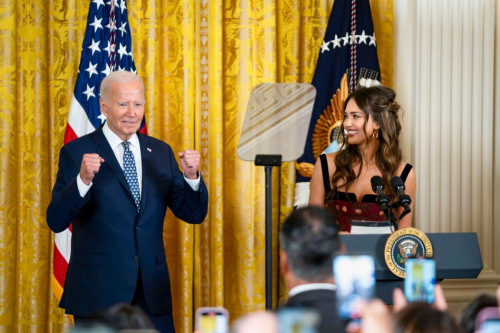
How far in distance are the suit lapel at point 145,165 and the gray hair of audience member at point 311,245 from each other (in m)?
1.38

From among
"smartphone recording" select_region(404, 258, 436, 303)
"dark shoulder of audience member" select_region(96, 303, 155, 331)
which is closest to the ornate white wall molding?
"smartphone recording" select_region(404, 258, 436, 303)

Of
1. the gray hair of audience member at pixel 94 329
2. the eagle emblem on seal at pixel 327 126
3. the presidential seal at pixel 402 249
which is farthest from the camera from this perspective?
the eagle emblem on seal at pixel 327 126

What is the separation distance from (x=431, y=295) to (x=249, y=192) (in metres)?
2.81

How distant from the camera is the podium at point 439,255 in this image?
261 cm

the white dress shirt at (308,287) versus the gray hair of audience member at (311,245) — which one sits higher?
the gray hair of audience member at (311,245)

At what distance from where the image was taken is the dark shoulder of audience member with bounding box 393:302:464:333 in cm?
145

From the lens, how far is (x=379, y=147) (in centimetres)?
366

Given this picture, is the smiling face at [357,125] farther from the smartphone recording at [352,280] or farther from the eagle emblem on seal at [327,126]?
the smartphone recording at [352,280]

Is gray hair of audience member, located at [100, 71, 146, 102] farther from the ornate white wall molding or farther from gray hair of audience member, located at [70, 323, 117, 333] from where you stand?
the ornate white wall molding

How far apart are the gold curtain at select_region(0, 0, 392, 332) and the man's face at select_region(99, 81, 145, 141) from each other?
1.29m

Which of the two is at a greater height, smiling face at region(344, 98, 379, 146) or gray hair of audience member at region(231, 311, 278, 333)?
smiling face at region(344, 98, 379, 146)

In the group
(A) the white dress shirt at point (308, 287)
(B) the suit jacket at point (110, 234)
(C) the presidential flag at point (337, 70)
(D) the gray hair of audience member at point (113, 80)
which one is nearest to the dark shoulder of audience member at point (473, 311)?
(A) the white dress shirt at point (308, 287)

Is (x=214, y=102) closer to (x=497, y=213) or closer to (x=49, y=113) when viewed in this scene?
(x=49, y=113)

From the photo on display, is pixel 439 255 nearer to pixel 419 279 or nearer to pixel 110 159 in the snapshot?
pixel 419 279
